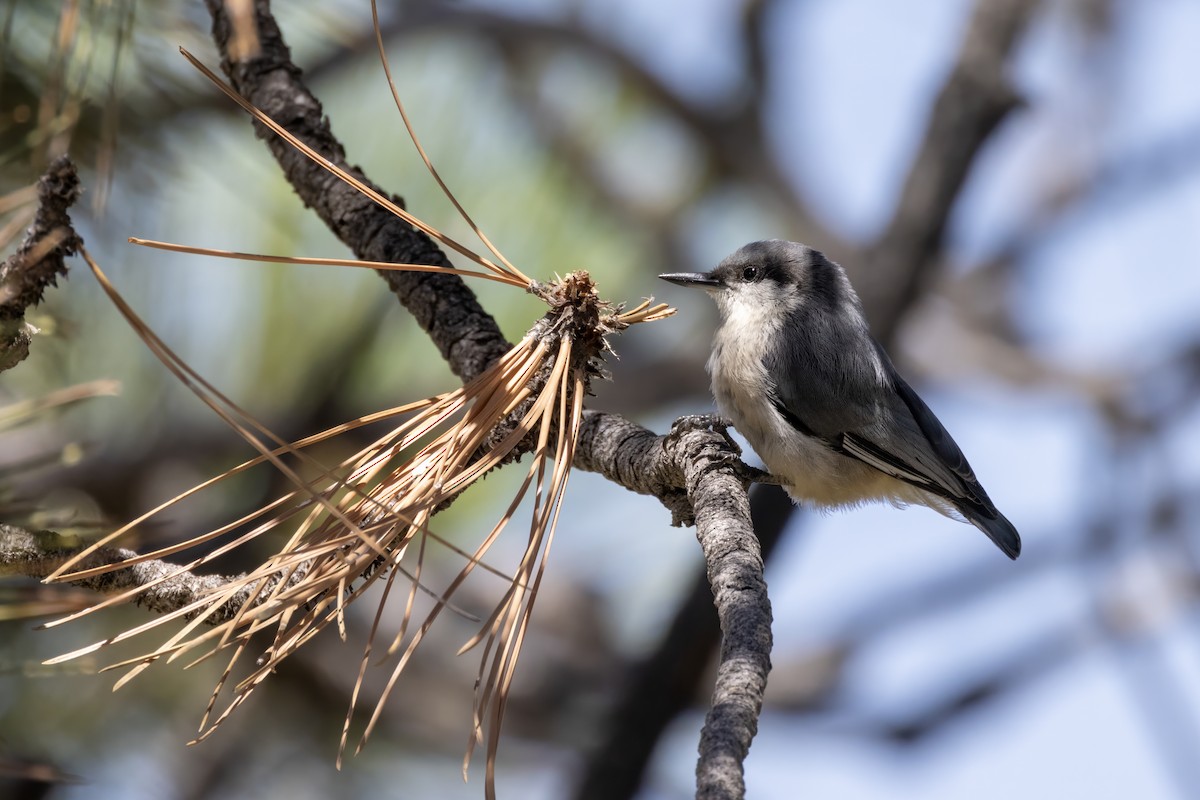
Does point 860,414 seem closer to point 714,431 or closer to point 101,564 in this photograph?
point 714,431

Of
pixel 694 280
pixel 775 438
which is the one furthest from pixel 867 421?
pixel 694 280

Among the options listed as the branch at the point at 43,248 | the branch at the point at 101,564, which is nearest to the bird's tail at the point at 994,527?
the branch at the point at 101,564

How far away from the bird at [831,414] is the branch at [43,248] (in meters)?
1.74

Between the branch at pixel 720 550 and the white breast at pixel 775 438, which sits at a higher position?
the white breast at pixel 775 438

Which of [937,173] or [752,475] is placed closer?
[752,475]

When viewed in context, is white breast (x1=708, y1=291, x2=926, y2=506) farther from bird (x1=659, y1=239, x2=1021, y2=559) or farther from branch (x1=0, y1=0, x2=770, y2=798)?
branch (x1=0, y1=0, x2=770, y2=798)

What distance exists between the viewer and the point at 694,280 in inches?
109

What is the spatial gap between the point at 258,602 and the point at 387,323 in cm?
193

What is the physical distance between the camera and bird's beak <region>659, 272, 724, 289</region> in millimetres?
2688

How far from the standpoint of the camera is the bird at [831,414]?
2.56 metres

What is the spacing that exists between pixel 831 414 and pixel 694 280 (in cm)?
50

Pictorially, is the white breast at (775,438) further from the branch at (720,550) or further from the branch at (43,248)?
the branch at (43,248)

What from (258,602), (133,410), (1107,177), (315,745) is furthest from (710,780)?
(1107,177)

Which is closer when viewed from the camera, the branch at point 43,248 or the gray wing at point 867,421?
the branch at point 43,248
